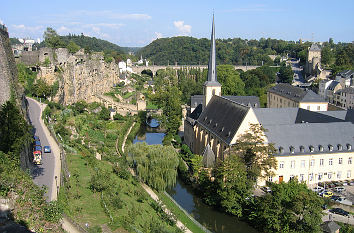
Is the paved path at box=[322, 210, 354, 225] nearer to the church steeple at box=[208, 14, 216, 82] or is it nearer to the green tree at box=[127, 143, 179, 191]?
the green tree at box=[127, 143, 179, 191]

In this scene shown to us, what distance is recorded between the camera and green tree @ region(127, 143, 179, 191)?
29484mm

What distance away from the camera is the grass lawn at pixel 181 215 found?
2476 centimetres

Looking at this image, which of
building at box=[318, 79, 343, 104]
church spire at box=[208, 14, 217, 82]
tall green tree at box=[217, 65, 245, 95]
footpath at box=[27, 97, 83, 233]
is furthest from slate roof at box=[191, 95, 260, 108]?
building at box=[318, 79, 343, 104]

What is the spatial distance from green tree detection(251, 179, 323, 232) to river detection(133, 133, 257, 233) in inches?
76.3

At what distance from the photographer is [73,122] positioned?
39656mm

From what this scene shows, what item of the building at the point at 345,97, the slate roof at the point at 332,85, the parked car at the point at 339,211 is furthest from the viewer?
the slate roof at the point at 332,85

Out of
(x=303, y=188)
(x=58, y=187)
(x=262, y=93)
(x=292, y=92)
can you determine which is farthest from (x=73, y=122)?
(x=262, y=93)

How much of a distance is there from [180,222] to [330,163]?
54.9 ft

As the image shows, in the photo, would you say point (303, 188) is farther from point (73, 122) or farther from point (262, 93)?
point (262, 93)

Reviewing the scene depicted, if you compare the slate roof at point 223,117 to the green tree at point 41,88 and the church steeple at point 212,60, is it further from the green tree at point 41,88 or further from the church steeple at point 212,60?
the green tree at point 41,88

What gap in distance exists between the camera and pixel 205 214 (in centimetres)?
2848

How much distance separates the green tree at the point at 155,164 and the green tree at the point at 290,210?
27.0 ft

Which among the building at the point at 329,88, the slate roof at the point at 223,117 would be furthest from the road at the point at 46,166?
the building at the point at 329,88

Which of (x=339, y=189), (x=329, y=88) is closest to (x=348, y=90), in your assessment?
(x=329, y=88)
